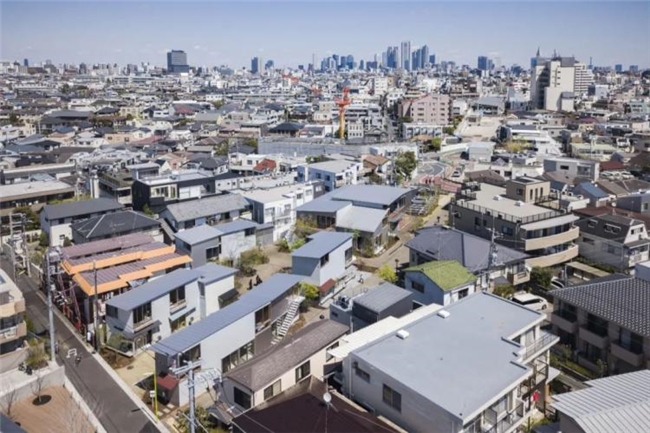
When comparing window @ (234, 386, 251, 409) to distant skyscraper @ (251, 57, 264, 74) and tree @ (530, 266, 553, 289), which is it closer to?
tree @ (530, 266, 553, 289)

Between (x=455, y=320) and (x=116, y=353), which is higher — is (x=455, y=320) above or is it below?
above

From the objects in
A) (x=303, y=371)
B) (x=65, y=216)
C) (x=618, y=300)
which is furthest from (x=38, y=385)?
(x=618, y=300)

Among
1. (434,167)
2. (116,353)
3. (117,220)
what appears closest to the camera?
(116,353)

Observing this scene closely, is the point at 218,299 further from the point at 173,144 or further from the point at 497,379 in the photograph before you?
the point at 173,144

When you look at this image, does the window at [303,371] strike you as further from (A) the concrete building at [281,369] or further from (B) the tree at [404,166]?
(B) the tree at [404,166]

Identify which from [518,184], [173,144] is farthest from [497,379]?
[173,144]

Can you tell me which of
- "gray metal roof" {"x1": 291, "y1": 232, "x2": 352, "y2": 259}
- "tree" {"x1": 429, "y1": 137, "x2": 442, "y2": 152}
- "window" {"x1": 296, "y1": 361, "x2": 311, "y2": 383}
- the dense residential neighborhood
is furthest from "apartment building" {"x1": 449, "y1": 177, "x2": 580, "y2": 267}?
"tree" {"x1": 429, "y1": 137, "x2": 442, "y2": 152}
